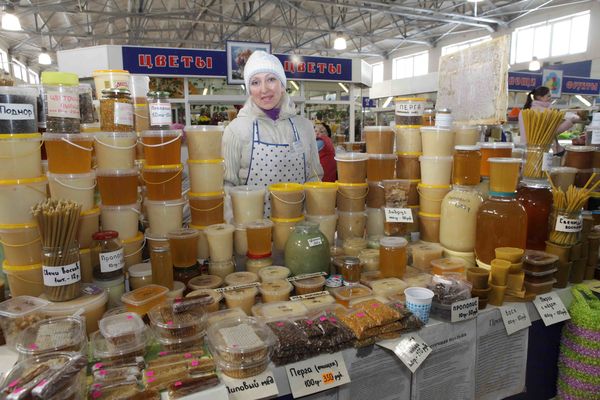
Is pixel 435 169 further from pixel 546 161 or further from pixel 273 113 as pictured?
pixel 273 113

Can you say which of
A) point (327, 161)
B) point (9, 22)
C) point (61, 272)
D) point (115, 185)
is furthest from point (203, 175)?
point (9, 22)

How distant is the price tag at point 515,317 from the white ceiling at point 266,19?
10.9m

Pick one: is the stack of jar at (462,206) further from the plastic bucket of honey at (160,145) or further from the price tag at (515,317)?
the plastic bucket of honey at (160,145)

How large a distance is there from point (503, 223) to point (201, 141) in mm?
1434

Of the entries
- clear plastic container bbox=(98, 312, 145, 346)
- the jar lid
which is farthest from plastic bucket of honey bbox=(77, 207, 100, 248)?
clear plastic container bbox=(98, 312, 145, 346)

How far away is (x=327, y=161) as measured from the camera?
15.2ft

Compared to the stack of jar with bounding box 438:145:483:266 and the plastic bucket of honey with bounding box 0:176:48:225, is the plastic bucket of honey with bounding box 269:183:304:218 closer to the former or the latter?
the stack of jar with bounding box 438:145:483:266

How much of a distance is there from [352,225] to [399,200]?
28 cm

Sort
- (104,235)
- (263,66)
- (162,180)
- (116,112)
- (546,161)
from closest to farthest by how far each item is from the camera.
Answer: (104,235)
(116,112)
(162,180)
(546,161)
(263,66)

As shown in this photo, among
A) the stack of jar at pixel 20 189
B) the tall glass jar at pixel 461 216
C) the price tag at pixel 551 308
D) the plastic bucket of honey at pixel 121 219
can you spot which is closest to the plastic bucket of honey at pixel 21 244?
the stack of jar at pixel 20 189

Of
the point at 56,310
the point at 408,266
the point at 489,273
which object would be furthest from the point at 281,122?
the point at 56,310

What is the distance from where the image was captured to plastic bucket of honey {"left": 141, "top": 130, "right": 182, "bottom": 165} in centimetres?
183

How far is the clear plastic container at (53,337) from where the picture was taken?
1.17 metres

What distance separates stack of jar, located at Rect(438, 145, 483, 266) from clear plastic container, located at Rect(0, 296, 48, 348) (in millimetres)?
1699
